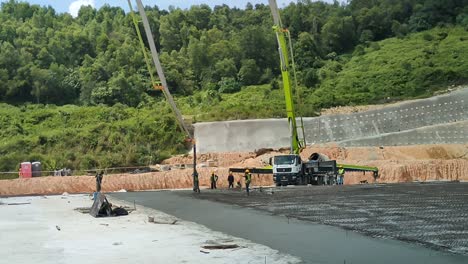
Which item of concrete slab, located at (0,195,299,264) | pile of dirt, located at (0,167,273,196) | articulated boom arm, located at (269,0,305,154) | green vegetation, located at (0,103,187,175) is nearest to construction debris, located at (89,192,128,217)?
concrete slab, located at (0,195,299,264)

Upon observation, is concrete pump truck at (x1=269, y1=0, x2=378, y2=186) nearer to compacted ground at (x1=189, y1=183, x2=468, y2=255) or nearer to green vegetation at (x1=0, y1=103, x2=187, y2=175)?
compacted ground at (x1=189, y1=183, x2=468, y2=255)

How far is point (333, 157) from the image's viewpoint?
50.5 metres

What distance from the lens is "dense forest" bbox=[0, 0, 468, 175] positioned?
209 ft

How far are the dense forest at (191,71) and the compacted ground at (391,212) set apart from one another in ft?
91.9

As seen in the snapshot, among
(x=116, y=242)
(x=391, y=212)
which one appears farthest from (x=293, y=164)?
(x=116, y=242)

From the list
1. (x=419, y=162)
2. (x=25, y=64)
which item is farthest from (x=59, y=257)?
(x=25, y=64)

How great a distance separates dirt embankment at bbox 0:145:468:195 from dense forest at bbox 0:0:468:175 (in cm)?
739

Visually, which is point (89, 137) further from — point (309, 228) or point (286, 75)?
point (309, 228)

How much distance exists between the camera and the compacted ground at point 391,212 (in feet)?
46.1

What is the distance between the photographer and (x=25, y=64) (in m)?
89.8

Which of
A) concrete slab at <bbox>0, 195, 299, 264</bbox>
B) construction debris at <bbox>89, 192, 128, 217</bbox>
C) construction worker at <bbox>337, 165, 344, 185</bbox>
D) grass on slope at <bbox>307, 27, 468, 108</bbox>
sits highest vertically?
grass on slope at <bbox>307, 27, 468, 108</bbox>

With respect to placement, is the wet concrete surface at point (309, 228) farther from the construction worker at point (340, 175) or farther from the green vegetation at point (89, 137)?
the green vegetation at point (89, 137)

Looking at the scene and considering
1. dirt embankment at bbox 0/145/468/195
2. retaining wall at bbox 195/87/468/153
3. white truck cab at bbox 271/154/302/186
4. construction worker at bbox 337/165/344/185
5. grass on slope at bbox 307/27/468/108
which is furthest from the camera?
grass on slope at bbox 307/27/468/108

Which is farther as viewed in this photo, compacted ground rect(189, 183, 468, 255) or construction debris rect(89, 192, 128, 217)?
construction debris rect(89, 192, 128, 217)
